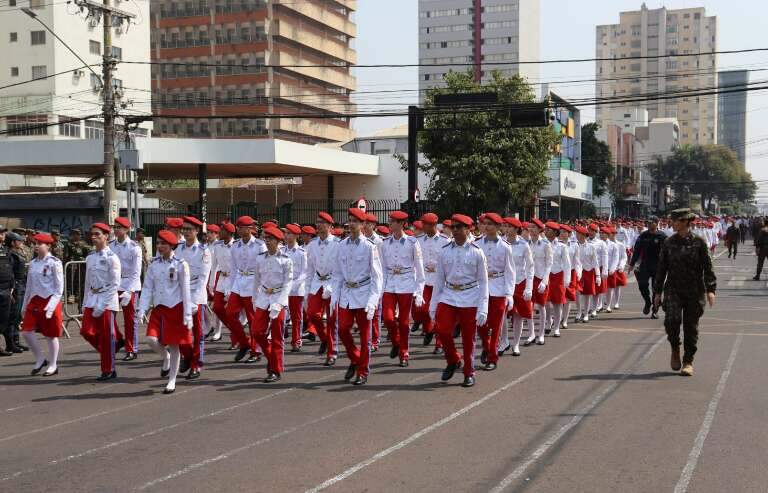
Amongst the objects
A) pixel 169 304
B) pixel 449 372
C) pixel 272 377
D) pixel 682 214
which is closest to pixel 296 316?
pixel 272 377

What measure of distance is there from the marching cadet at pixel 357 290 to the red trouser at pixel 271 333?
73 centimetres

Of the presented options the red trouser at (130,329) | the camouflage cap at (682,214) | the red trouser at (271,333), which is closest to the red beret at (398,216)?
the red trouser at (271,333)

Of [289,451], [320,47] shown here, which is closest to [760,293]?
[289,451]

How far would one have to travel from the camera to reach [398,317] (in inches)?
507

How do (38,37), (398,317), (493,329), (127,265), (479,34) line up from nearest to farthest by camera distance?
1. (493,329)
2. (127,265)
3. (398,317)
4. (38,37)
5. (479,34)

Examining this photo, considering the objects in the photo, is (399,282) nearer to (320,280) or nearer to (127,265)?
(320,280)

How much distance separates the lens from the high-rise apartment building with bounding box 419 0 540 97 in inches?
4938

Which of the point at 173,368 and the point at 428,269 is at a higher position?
the point at 428,269

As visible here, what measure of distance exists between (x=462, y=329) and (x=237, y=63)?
79.1 metres

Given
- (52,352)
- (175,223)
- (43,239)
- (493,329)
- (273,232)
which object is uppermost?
(175,223)

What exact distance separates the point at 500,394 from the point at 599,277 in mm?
8724

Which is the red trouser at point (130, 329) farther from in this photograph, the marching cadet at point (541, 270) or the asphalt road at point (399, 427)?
the marching cadet at point (541, 270)

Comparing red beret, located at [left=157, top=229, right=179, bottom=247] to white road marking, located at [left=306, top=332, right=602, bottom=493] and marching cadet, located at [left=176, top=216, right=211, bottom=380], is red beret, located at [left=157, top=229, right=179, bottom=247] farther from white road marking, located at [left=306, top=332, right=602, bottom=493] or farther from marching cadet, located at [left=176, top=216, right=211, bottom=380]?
white road marking, located at [left=306, top=332, right=602, bottom=493]

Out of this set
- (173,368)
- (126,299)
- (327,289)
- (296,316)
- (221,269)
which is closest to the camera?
(173,368)
